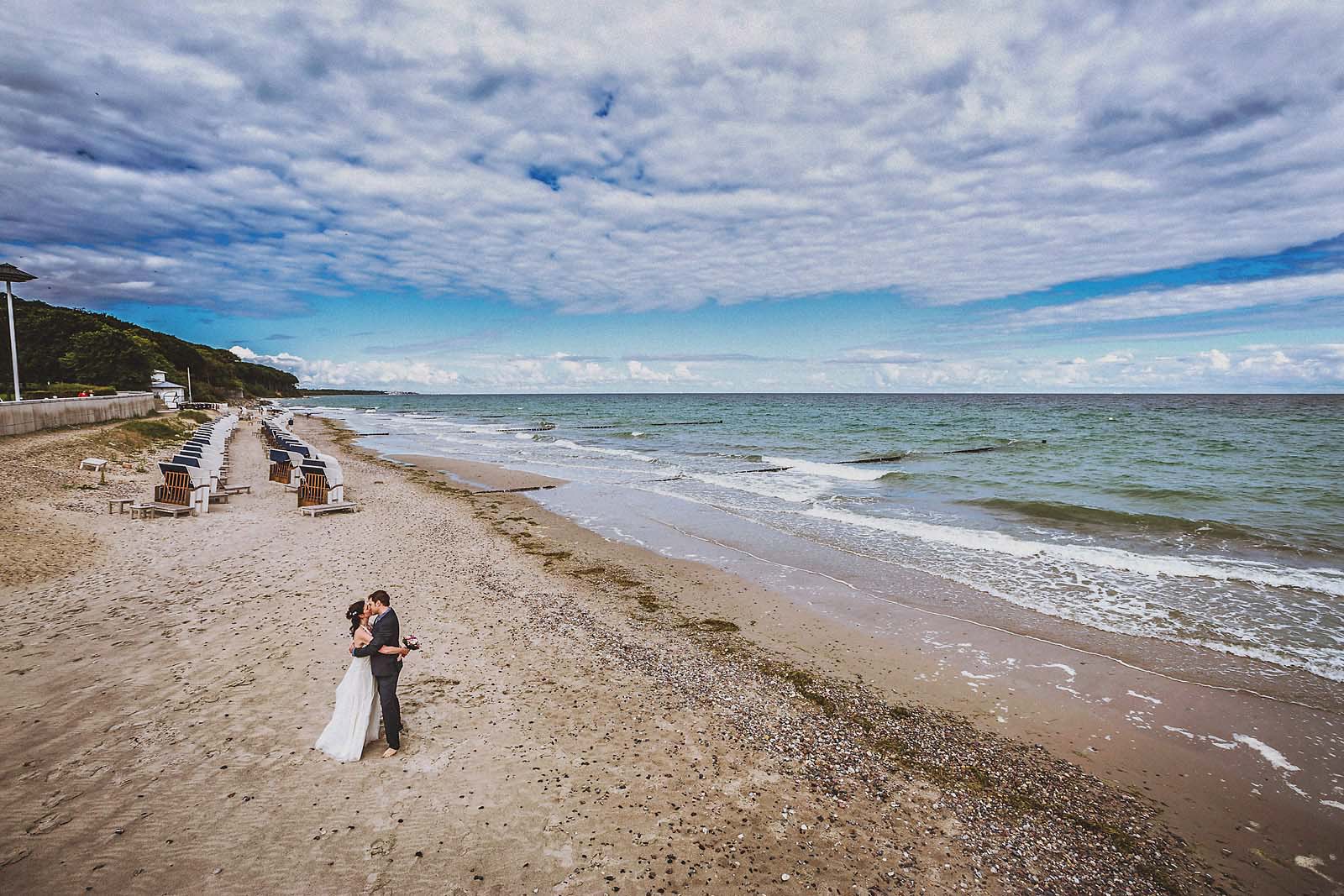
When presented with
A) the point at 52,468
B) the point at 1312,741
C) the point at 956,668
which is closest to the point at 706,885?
the point at 956,668

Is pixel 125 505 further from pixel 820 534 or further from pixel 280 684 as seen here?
pixel 820 534

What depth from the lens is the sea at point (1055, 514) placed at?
34.8ft

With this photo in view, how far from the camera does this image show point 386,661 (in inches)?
223

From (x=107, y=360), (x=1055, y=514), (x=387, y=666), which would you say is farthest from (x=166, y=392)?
(x=1055, y=514)

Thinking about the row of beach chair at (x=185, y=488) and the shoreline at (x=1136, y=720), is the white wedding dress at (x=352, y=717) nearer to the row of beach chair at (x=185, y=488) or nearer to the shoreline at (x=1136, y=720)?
the shoreline at (x=1136, y=720)

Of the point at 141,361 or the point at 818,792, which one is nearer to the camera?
the point at 818,792

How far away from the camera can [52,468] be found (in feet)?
62.2

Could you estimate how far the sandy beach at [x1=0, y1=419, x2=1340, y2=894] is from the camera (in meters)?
4.54

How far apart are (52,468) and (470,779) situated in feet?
74.4

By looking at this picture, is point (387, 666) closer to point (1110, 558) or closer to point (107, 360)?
point (1110, 558)

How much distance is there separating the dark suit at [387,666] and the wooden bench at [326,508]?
13046mm

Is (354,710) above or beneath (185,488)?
beneath

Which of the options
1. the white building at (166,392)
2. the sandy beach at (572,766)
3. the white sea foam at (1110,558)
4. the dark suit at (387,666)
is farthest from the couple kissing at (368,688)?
the white building at (166,392)

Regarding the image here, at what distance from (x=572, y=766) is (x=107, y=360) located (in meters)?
86.1
